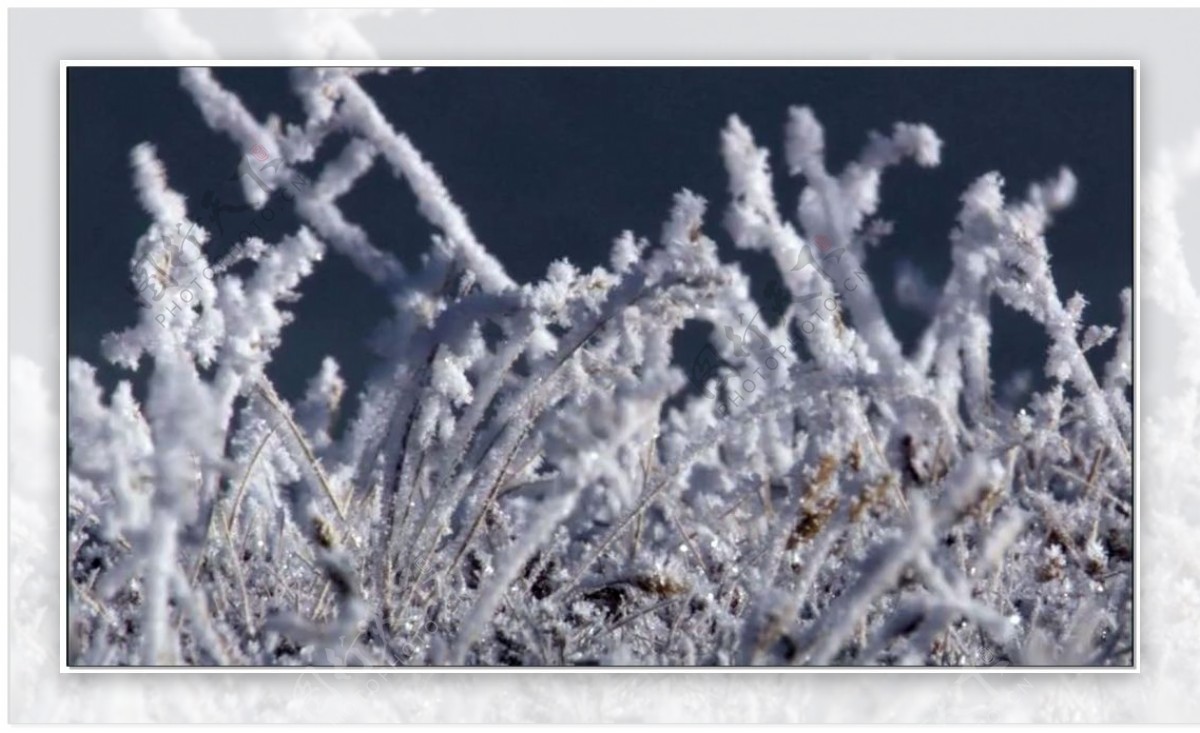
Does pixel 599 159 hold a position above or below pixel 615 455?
above

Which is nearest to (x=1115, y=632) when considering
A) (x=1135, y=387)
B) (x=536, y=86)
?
(x=1135, y=387)

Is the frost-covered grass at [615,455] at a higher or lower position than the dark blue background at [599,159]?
lower

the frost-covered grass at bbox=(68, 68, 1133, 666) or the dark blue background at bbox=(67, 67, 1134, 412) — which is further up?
the dark blue background at bbox=(67, 67, 1134, 412)

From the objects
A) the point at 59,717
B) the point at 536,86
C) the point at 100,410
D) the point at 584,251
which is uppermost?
the point at 536,86

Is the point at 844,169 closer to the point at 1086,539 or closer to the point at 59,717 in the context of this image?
the point at 1086,539
